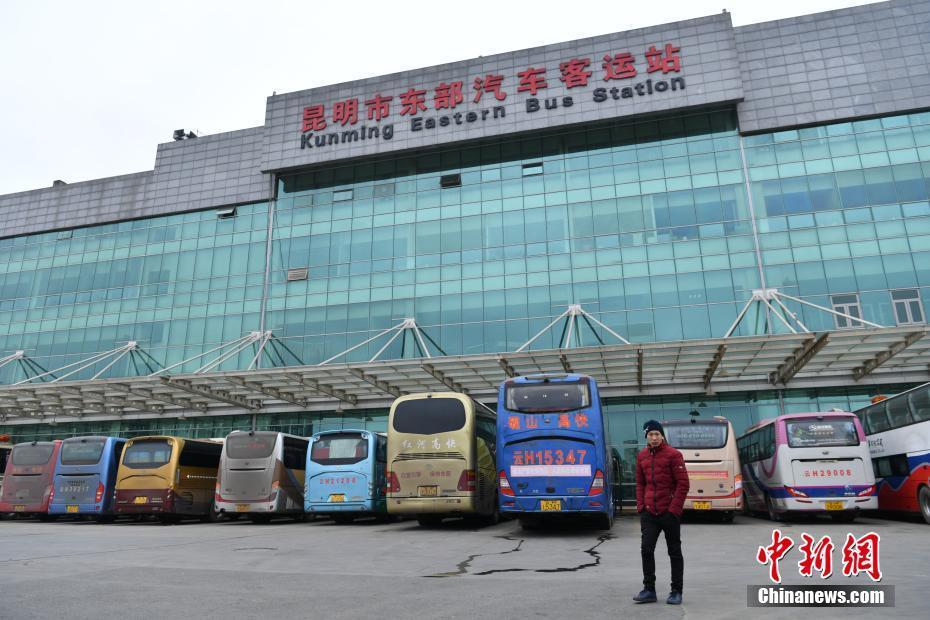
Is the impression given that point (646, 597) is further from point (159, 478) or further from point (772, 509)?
point (159, 478)

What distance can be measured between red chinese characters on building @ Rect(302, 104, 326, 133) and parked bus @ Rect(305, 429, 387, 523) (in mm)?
20385

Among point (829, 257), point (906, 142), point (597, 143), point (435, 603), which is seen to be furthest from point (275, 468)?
point (906, 142)

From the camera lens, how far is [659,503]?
6.42 m

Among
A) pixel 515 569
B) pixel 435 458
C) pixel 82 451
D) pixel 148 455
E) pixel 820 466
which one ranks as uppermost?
pixel 82 451

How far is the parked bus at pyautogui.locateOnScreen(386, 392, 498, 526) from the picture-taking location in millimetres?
15500

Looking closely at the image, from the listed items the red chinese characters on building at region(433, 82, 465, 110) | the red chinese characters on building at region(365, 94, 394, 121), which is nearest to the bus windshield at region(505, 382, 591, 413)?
the red chinese characters on building at region(433, 82, 465, 110)

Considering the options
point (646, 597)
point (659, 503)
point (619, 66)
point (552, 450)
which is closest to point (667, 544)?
point (659, 503)

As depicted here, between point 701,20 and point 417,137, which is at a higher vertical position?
point 701,20

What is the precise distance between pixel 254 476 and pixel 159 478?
10.1 ft

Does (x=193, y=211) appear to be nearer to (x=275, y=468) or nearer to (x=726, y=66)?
(x=275, y=468)

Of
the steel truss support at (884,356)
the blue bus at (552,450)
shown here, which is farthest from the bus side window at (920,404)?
the blue bus at (552,450)

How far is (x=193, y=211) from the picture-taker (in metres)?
36.3

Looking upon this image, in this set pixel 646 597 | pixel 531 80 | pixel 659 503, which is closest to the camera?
pixel 646 597

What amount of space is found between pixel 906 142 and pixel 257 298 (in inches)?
1203
